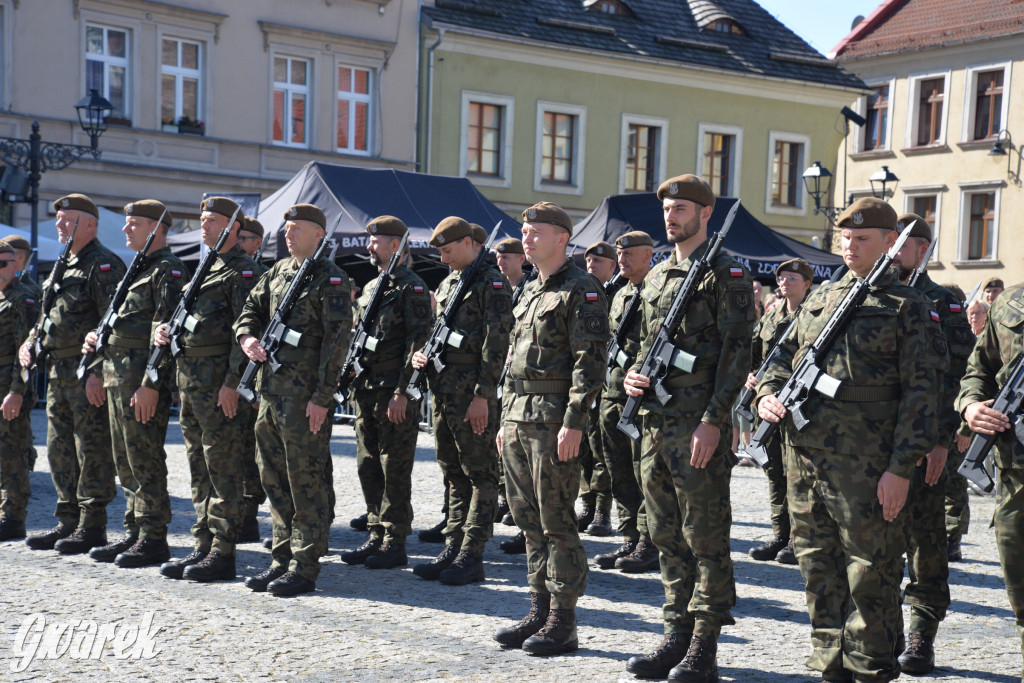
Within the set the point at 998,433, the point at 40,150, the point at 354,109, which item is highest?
the point at 354,109

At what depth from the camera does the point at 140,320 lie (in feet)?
25.3

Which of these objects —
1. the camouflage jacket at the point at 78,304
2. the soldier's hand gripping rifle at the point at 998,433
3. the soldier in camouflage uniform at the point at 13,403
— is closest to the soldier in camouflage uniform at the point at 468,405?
the camouflage jacket at the point at 78,304

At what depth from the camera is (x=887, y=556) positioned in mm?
4848

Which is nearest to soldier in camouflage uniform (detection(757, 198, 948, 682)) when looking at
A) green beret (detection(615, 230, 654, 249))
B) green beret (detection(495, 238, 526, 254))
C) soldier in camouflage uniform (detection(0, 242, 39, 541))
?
green beret (detection(615, 230, 654, 249))

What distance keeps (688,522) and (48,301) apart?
4.95 meters

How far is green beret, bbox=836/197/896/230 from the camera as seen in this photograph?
5.02 metres

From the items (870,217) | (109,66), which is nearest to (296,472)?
(870,217)

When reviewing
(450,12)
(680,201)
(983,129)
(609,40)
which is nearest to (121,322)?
(680,201)

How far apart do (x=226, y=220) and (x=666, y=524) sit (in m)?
3.58

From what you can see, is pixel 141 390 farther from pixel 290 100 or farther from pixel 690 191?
pixel 290 100

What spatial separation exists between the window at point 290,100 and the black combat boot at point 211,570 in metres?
18.8

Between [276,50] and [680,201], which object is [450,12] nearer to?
[276,50]

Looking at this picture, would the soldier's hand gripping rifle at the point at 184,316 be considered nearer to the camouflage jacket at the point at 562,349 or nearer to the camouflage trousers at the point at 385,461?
the camouflage trousers at the point at 385,461

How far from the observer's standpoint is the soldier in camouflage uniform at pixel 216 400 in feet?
23.6
